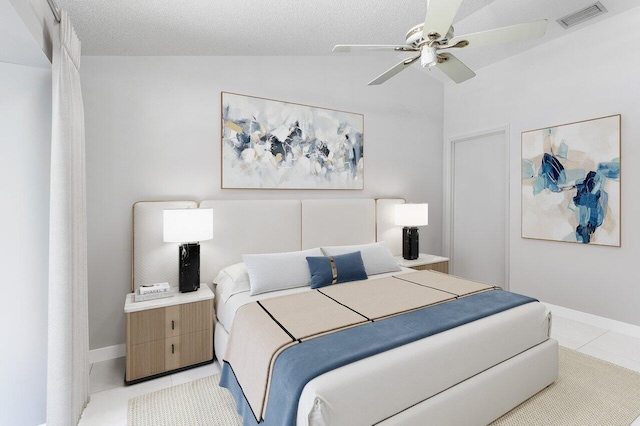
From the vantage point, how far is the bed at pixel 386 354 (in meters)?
1.35

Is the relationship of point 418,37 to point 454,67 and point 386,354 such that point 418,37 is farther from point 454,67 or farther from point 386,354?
point 386,354

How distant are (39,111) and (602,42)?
15.5 ft

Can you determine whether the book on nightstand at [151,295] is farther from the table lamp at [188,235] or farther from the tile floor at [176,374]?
the tile floor at [176,374]

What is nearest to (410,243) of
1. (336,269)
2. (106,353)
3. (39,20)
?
(336,269)

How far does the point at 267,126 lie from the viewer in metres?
3.24

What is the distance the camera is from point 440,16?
164 centimetres

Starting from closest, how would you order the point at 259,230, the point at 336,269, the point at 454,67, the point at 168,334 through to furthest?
1. the point at 454,67
2. the point at 168,334
3. the point at 336,269
4. the point at 259,230

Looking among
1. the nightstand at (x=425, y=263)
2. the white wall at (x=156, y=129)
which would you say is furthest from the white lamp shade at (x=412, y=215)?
the white wall at (x=156, y=129)

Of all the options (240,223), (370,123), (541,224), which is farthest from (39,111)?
(541,224)

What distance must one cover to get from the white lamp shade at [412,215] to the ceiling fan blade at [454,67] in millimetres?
1662

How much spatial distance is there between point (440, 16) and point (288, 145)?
6.57ft

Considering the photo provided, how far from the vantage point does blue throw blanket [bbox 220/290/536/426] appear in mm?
1354

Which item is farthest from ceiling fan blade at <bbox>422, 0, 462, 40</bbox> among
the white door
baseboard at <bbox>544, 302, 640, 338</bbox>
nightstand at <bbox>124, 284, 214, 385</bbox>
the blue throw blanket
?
baseboard at <bbox>544, 302, 640, 338</bbox>

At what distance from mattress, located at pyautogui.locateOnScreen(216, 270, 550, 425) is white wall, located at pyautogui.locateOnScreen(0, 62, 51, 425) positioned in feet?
5.49
